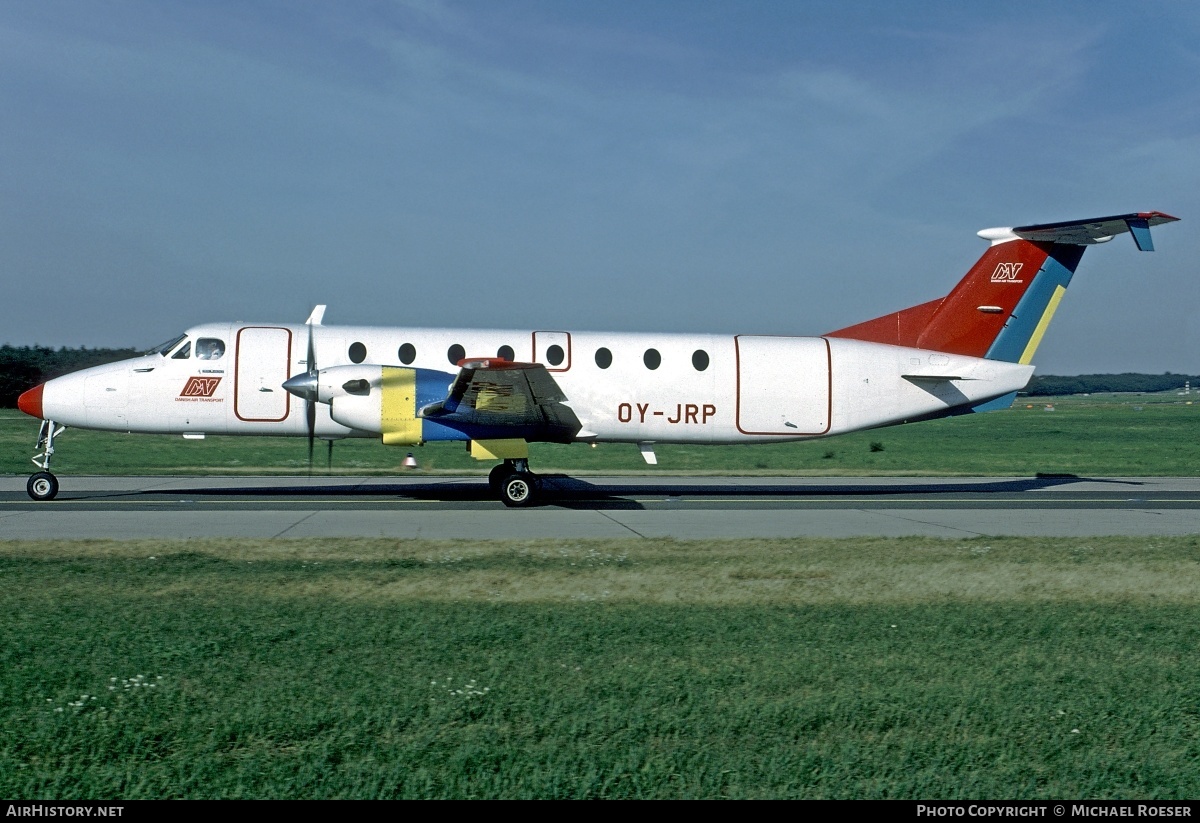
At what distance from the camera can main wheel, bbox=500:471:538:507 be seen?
19.2m

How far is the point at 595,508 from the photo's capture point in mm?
19219

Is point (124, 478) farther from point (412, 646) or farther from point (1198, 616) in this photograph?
point (1198, 616)

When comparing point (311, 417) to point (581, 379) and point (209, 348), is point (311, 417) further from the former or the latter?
point (581, 379)

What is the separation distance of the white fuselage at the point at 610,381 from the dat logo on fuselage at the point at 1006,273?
178 cm

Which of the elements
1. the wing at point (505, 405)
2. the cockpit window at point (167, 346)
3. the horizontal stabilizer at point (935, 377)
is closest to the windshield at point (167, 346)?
the cockpit window at point (167, 346)

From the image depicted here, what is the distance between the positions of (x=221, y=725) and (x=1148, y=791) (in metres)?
4.96

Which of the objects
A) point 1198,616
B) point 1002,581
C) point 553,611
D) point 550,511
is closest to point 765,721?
point 553,611

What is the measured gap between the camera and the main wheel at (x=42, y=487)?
18.7m

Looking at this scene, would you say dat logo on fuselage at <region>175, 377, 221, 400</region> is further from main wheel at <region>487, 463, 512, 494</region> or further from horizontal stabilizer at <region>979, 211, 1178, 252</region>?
horizontal stabilizer at <region>979, 211, 1178, 252</region>

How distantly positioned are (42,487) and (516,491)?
Answer: 876cm

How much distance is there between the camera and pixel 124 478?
24359mm

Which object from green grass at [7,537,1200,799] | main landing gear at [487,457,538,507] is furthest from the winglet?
main landing gear at [487,457,538,507]

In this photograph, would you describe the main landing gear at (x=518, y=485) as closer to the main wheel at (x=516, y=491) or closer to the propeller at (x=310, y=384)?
the main wheel at (x=516, y=491)

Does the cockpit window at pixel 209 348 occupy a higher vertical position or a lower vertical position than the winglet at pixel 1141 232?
lower
